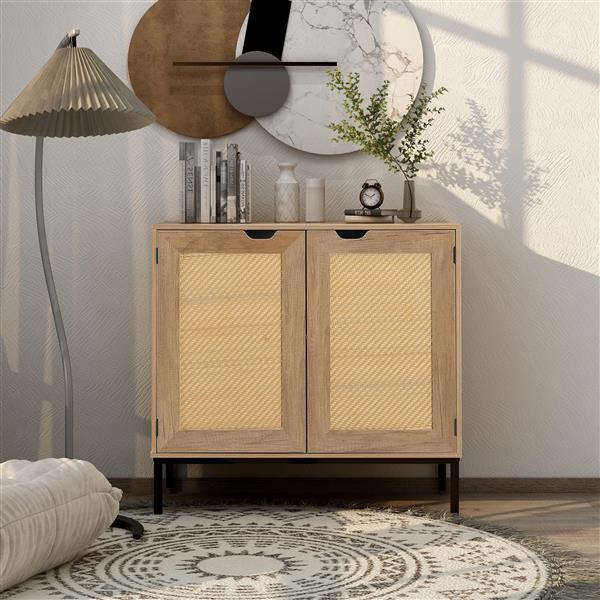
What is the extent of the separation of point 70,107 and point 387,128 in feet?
3.87

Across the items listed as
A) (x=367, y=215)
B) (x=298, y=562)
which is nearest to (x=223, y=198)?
(x=367, y=215)

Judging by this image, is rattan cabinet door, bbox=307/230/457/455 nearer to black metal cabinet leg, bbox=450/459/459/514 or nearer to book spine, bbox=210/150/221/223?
black metal cabinet leg, bbox=450/459/459/514

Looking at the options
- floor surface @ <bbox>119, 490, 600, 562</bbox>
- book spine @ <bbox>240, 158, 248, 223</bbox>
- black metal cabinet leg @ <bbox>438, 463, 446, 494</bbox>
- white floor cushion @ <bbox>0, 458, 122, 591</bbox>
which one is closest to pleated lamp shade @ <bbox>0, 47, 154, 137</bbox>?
book spine @ <bbox>240, 158, 248, 223</bbox>

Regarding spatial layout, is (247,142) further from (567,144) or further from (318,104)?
(567,144)

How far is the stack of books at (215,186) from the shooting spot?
3.37 metres

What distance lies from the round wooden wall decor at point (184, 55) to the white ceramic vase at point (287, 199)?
0.36 meters

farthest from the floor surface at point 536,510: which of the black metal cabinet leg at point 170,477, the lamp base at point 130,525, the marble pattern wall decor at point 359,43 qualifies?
the marble pattern wall decor at point 359,43

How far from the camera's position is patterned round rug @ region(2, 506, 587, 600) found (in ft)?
8.12

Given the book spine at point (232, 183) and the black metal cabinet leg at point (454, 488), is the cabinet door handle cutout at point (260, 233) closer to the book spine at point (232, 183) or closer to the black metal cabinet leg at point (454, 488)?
the book spine at point (232, 183)

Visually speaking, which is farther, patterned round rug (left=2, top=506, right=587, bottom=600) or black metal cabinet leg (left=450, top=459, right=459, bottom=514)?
black metal cabinet leg (left=450, top=459, right=459, bottom=514)

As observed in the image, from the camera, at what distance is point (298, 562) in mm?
2703

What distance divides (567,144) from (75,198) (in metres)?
1.82

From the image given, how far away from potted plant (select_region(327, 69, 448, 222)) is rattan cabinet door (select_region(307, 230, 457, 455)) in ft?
0.89

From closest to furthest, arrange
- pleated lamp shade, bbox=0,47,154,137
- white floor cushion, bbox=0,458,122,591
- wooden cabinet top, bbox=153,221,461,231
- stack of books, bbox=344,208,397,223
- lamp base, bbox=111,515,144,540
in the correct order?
white floor cushion, bbox=0,458,122,591 < pleated lamp shade, bbox=0,47,154,137 < lamp base, bbox=111,515,144,540 < wooden cabinet top, bbox=153,221,461,231 < stack of books, bbox=344,208,397,223
